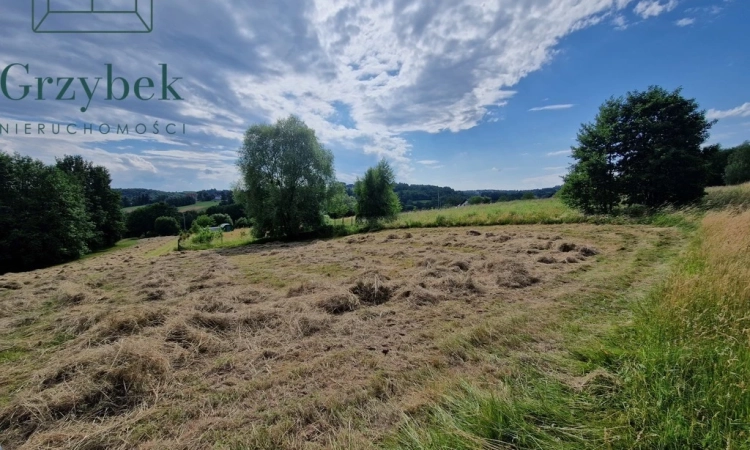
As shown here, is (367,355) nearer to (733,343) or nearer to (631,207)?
(733,343)

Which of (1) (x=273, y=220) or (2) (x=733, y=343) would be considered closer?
(2) (x=733, y=343)

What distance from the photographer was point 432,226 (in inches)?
750

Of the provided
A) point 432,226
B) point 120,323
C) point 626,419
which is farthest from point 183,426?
point 432,226

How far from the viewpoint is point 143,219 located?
49.0m

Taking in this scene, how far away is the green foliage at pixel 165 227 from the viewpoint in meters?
47.4

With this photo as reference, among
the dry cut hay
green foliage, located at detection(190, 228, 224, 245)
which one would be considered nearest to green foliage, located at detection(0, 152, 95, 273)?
green foliage, located at detection(190, 228, 224, 245)

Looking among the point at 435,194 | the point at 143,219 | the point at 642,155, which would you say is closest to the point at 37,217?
the point at 143,219

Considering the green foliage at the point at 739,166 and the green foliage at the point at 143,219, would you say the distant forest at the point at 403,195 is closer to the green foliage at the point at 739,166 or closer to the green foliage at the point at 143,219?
the green foliage at the point at 143,219

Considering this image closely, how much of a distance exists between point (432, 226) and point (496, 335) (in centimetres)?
1573

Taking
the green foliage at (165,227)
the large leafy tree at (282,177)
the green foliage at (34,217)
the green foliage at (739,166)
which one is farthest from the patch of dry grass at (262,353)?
the green foliage at (165,227)

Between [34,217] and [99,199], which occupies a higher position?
[99,199]

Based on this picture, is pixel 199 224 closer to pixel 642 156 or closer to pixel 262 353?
pixel 262 353

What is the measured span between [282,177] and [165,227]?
130 ft

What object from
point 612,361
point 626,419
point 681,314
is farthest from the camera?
point 681,314
